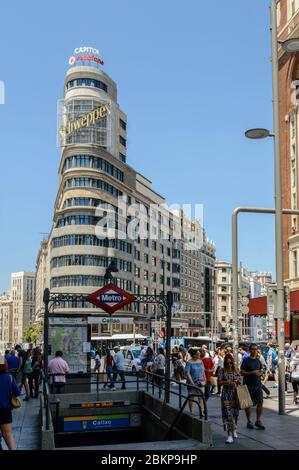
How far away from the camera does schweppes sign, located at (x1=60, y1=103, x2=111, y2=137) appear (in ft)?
300

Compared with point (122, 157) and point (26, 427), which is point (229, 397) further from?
point (122, 157)

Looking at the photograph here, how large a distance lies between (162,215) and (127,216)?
817 inches

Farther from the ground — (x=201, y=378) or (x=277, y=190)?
(x=277, y=190)

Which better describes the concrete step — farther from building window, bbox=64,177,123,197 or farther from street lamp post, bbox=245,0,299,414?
building window, bbox=64,177,123,197

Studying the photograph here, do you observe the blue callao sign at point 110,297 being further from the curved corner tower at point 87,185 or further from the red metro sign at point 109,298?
the curved corner tower at point 87,185

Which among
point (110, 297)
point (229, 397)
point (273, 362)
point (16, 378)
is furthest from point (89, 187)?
point (229, 397)

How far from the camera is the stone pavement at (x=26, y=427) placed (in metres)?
13.0

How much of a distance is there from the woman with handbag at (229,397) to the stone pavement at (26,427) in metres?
3.96

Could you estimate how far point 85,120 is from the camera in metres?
91.9

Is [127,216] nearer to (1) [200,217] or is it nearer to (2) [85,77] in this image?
(2) [85,77]

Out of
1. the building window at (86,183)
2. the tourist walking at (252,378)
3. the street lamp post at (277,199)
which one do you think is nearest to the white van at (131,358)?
the street lamp post at (277,199)

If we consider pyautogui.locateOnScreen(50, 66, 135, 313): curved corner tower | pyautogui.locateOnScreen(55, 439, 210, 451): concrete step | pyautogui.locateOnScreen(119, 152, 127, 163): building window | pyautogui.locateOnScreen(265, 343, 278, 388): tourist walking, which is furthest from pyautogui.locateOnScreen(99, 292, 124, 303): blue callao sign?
pyautogui.locateOnScreen(119, 152, 127, 163): building window

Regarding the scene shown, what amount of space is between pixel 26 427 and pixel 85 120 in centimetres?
7992

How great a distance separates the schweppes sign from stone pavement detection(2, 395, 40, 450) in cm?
7392
